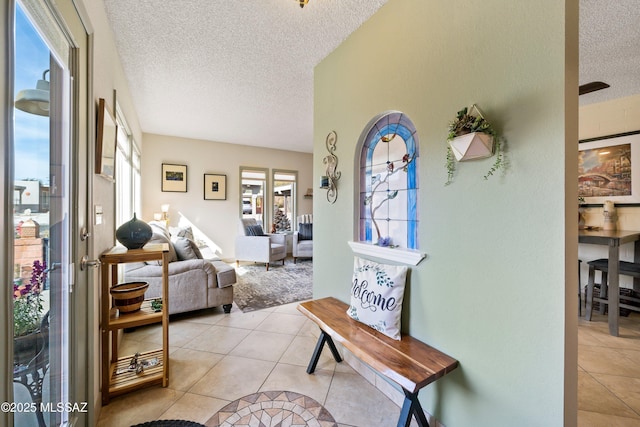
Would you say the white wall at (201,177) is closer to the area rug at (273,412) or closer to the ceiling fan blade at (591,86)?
the area rug at (273,412)

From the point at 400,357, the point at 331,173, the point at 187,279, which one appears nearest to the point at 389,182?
the point at 331,173

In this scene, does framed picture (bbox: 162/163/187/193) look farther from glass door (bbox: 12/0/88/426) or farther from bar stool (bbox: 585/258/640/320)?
bar stool (bbox: 585/258/640/320)

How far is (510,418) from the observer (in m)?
1.10

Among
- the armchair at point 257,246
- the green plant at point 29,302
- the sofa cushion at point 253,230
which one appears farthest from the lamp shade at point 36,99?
the sofa cushion at point 253,230

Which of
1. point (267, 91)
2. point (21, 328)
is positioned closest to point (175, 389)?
point (21, 328)

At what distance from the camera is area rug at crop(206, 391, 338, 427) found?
1.47 meters

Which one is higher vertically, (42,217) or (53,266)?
(42,217)

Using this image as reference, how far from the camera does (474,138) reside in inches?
42.9

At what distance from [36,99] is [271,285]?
353 cm

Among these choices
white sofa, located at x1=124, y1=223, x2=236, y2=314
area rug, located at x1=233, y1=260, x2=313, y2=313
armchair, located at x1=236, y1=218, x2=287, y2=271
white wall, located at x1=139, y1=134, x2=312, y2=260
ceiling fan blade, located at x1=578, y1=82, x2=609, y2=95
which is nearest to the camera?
ceiling fan blade, located at x1=578, y1=82, x2=609, y2=95

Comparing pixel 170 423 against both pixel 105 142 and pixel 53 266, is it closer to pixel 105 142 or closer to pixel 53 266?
pixel 53 266

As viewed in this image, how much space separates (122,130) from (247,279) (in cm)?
275

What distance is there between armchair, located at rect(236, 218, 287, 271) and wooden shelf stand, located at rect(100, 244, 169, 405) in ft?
10.4

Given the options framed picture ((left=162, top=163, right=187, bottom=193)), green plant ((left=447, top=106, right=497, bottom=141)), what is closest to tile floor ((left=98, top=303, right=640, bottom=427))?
green plant ((left=447, top=106, right=497, bottom=141))
